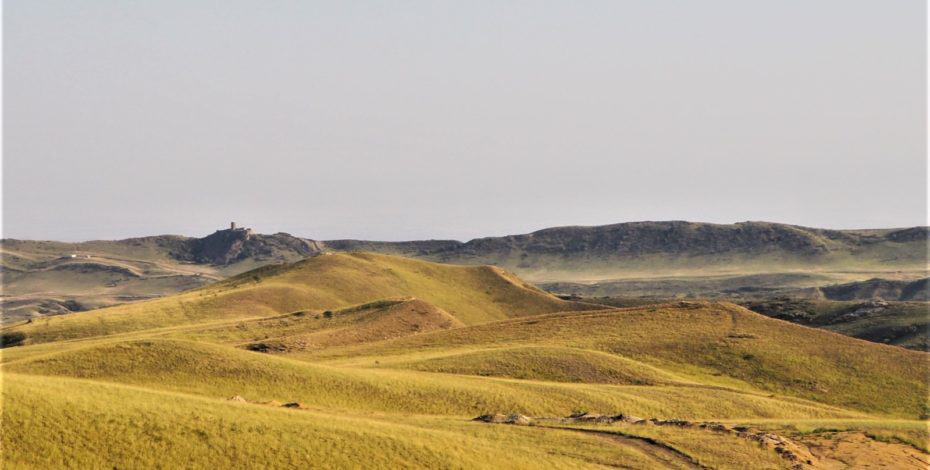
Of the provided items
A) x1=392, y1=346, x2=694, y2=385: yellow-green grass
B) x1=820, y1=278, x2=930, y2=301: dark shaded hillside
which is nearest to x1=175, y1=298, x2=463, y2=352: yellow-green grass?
x1=392, y1=346, x2=694, y2=385: yellow-green grass

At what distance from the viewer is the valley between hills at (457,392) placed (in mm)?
31547

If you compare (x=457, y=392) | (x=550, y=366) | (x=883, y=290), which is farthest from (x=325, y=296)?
(x=883, y=290)

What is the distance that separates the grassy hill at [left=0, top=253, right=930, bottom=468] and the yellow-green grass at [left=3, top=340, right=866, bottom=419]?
14 cm

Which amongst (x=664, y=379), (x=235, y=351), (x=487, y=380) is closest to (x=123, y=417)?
(x=235, y=351)

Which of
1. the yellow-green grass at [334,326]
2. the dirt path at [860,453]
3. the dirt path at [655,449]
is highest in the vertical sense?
the yellow-green grass at [334,326]

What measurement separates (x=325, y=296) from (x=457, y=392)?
216 feet

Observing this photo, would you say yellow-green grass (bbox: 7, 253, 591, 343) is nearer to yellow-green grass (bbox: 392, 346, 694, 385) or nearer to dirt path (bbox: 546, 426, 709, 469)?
yellow-green grass (bbox: 392, 346, 694, 385)

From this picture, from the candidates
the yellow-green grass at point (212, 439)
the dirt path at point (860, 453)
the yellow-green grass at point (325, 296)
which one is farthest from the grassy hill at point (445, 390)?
the yellow-green grass at point (325, 296)

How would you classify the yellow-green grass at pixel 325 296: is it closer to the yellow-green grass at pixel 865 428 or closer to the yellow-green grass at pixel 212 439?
the yellow-green grass at pixel 212 439

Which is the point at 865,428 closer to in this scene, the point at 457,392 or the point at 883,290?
the point at 457,392

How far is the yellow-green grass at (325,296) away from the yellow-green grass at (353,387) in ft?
152

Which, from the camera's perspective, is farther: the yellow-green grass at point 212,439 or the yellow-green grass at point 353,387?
the yellow-green grass at point 353,387

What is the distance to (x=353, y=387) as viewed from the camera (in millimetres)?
49625

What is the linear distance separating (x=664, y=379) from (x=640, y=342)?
11.2 m
